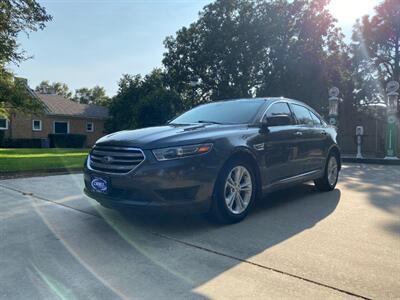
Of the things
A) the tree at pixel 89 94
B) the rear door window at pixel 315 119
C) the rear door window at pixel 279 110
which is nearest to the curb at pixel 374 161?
the rear door window at pixel 315 119

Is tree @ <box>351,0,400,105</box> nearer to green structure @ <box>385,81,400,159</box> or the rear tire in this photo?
green structure @ <box>385,81,400,159</box>

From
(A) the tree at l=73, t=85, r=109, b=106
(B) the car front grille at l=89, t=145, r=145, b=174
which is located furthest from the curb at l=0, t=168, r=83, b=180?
(A) the tree at l=73, t=85, r=109, b=106

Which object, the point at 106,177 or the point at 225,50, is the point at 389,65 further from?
the point at 106,177

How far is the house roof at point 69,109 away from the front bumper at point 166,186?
28973 mm

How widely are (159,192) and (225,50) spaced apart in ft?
82.3

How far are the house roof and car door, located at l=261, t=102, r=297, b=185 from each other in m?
28.4

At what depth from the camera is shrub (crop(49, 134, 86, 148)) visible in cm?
2947

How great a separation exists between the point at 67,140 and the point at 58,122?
2650 millimetres

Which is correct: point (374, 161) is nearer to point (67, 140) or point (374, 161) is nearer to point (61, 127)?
point (67, 140)

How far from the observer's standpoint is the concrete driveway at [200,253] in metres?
2.82

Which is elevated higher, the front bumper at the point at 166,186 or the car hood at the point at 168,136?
the car hood at the point at 168,136

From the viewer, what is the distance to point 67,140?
30172 mm

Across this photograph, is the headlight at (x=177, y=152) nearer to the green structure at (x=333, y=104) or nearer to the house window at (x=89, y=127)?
the green structure at (x=333, y=104)

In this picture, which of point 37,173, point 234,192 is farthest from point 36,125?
point 234,192
